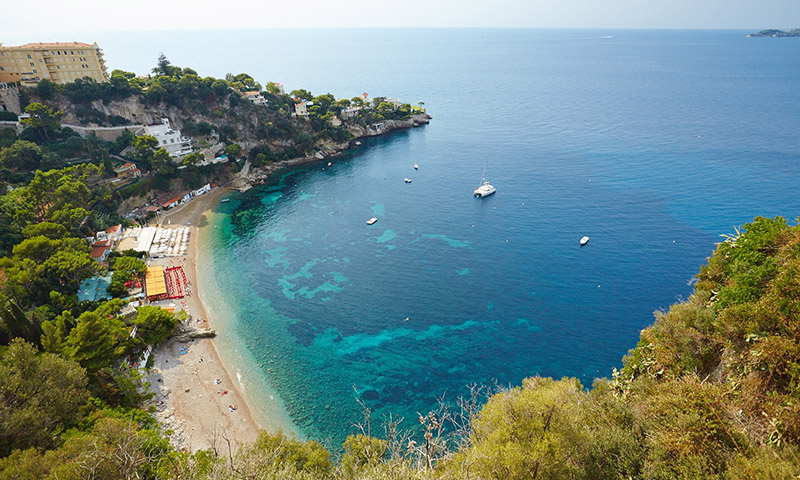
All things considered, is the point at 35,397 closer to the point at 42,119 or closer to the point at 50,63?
the point at 42,119

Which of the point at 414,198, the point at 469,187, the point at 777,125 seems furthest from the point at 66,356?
the point at 777,125

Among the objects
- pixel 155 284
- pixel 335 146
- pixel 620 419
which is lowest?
pixel 155 284

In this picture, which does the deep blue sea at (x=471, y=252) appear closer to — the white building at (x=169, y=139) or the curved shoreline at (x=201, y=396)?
the curved shoreline at (x=201, y=396)

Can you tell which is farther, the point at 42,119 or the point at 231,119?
the point at 231,119

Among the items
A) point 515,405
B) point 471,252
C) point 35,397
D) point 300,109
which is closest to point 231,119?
point 300,109

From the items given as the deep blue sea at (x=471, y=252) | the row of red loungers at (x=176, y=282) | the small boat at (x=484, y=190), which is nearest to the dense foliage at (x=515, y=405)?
the row of red loungers at (x=176, y=282)

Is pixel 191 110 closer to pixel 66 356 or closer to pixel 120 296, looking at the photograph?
pixel 120 296

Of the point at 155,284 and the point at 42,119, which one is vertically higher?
the point at 42,119
